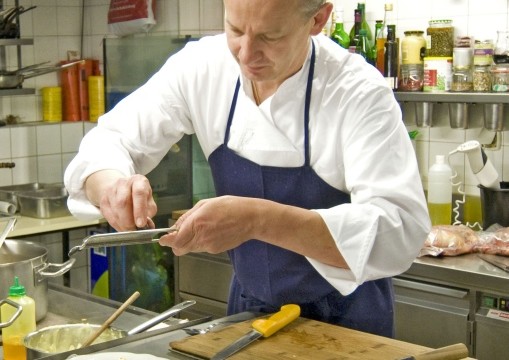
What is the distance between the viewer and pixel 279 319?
1685 millimetres

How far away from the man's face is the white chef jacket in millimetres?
125

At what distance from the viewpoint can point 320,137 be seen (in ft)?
5.79

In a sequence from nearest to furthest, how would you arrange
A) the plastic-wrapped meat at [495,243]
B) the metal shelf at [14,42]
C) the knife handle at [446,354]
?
the knife handle at [446,354]
the plastic-wrapped meat at [495,243]
the metal shelf at [14,42]

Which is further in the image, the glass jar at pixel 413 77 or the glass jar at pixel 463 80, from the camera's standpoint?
the glass jar at pixel 413 77

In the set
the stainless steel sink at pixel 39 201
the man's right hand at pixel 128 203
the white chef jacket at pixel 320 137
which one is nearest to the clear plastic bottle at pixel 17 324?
the white chef jacket at pixel 320 137

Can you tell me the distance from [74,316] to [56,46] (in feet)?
10.0

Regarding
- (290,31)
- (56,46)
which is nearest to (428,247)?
(290,31)

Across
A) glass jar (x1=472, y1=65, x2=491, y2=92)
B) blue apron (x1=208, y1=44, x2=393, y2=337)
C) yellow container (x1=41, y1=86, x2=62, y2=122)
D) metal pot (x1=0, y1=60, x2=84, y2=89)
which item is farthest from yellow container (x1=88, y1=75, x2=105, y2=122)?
blue apron (x1=208, y1=44, x2=393, y2=337)

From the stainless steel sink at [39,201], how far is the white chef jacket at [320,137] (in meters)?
2.25

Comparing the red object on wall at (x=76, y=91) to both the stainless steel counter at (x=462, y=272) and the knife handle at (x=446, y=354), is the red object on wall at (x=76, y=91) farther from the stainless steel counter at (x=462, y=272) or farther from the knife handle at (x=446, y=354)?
the knife handle at (x=446, y=354)

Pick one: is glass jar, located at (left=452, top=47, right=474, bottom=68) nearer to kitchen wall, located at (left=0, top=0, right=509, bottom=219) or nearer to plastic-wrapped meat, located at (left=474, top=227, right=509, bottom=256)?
kitchen wall, located at (left=0, top=0, right=509, bottom=219)

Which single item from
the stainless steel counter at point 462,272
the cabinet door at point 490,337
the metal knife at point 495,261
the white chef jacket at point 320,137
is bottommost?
the cabinet door at point 490,337

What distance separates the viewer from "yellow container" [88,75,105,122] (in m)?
4.71

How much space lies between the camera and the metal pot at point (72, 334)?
182 cm
